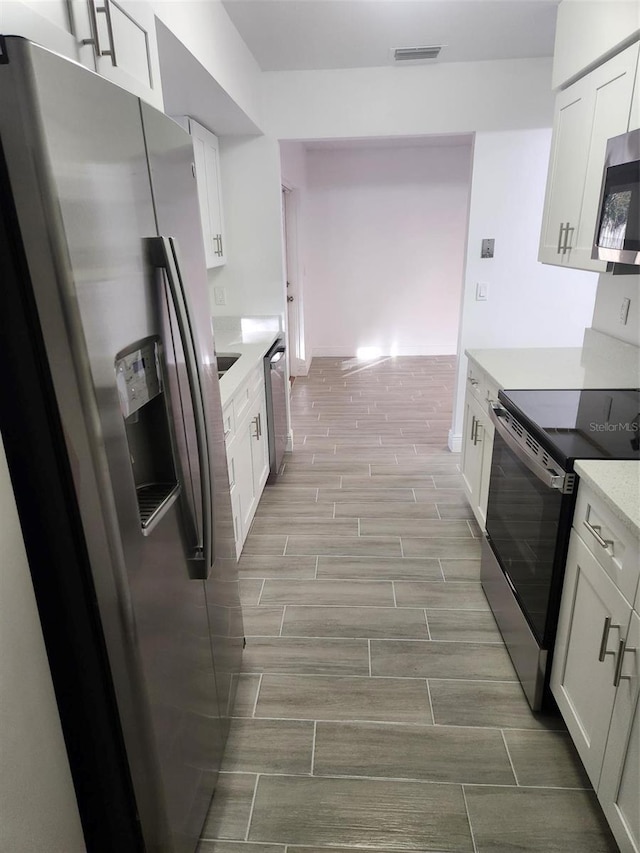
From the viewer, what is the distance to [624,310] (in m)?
2.73

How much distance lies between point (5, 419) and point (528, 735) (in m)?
1.84

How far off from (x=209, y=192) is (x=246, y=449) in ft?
5.60

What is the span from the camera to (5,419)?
879 mm

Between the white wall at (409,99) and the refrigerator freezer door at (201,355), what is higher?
the white wall at (409,99)

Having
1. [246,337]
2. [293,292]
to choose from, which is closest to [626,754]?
[246,337]

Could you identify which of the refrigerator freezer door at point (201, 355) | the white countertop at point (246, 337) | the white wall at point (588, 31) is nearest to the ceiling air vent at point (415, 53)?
the white wall at point (588, 31)

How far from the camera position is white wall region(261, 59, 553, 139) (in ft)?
11.2

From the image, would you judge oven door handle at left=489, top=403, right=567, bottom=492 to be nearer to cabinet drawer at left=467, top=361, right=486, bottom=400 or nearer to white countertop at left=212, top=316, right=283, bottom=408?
cabinet drawer at left=467, top=361, right=486, bottom=400

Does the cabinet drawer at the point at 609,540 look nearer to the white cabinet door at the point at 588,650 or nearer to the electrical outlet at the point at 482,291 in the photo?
the white cabinet door at the point at 588,650

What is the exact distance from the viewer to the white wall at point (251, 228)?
3.62m

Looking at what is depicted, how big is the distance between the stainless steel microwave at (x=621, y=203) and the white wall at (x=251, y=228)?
2234 millimetres

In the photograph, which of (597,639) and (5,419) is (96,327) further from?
(597,639)

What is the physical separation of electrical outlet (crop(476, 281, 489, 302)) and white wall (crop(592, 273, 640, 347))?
36.6 inches

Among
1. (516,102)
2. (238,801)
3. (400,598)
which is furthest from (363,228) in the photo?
(238,801)
